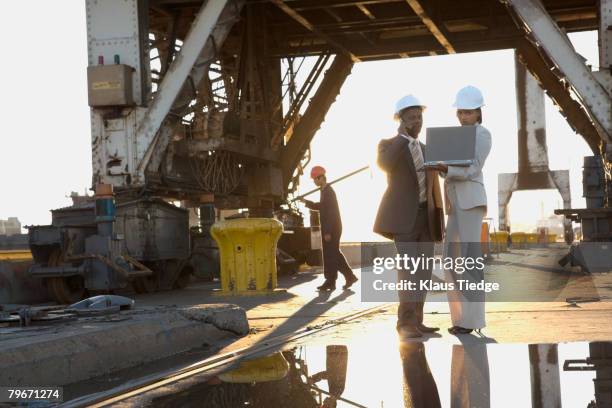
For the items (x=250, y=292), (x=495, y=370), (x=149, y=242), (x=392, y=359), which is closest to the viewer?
(x=495, y=370)

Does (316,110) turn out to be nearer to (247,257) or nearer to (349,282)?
(349,282)

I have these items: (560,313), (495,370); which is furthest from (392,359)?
(560,313)

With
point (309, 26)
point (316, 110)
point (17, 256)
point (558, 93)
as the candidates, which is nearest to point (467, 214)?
point (17, 256)

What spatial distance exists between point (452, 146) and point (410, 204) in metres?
0.60

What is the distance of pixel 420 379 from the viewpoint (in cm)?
503

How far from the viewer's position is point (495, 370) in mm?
5281

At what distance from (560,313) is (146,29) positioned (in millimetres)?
10955

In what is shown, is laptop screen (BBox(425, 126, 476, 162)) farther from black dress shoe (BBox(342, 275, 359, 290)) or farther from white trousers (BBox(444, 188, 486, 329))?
black dress shoe (BBox(342, 275, 359, 290))

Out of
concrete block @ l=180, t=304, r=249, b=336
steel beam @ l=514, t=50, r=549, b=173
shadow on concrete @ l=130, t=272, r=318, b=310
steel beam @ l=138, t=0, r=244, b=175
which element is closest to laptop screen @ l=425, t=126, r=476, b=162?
concrete block @ l=180, t=304, r=249, b=336

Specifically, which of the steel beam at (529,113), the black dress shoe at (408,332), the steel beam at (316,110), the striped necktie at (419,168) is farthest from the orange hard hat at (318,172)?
the steel beam at (529,113)

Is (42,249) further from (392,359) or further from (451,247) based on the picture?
(392,359)

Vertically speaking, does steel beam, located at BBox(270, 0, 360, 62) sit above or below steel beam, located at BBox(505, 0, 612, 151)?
above

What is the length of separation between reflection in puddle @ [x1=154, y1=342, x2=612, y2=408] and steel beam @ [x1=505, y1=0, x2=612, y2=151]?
1057 cm

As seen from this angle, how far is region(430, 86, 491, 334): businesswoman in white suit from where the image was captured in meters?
7.24
